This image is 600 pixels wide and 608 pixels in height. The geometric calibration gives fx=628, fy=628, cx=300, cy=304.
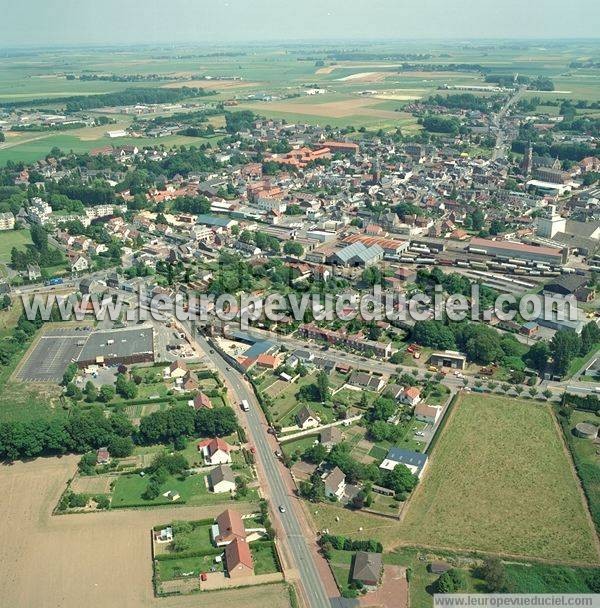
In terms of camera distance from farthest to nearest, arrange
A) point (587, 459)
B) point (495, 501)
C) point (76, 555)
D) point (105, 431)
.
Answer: point (105, 431) < point (587, 459) < point (495, 501) < point (76, 555)

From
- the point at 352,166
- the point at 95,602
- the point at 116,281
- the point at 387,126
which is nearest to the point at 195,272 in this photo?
the point at 116,281

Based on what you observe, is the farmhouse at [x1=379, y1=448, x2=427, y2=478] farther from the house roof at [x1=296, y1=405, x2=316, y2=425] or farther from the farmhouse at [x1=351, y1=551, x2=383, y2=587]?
the farmhouse at [x1=351, y1=551, x2=383, y2=587]

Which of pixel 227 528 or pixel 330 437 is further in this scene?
pixel 330 437

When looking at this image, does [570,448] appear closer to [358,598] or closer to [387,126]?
[358,598]

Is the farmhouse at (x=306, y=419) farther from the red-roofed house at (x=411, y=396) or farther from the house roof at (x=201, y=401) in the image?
the red-roofed house at (x=411, y=396)

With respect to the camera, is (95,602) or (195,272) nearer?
(95,602)

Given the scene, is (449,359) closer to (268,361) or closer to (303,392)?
(303,392)

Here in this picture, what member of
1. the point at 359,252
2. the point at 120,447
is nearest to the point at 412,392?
the point at 120,447
